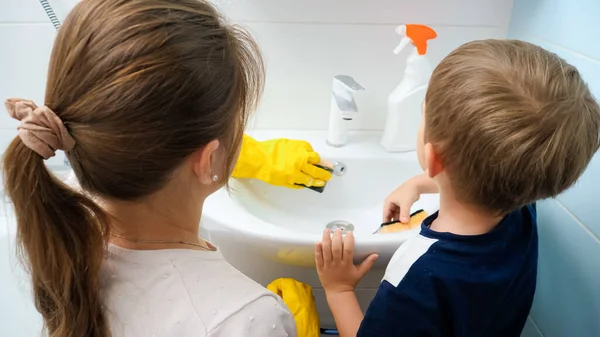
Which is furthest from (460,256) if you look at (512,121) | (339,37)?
(339,37)

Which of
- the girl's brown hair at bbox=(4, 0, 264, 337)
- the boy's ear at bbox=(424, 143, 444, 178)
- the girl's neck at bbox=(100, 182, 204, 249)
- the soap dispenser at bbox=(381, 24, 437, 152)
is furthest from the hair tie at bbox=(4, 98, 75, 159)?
the soap dispenser at bbox=(381, 24, 437, 152)

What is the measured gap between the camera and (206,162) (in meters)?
0.52

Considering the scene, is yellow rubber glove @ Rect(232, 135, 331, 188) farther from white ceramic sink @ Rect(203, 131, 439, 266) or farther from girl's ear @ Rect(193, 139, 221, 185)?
girl's ear @ Rect(193, 139, 221, 185)

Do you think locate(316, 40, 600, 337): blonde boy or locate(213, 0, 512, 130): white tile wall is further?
locate(213, 0, 512, 130): white tile wall

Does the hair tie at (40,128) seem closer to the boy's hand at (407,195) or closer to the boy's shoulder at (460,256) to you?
the boy's shoulder at (460,256)

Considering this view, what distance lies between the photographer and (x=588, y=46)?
2.44ft

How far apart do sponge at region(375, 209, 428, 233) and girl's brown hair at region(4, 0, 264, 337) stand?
0.37 metres

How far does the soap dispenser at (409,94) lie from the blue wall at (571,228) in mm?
213

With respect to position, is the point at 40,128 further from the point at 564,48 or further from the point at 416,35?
the point at 564,48

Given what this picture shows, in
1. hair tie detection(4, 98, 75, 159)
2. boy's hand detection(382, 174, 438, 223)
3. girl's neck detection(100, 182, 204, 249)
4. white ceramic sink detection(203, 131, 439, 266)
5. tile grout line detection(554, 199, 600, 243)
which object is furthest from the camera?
white ceramic sink detection(203, 131, 439, 266)

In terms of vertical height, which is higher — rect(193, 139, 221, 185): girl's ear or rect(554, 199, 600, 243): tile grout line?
rect(193, 139, 221, 185): girl's ear

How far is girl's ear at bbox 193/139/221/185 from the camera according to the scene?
0.51 m

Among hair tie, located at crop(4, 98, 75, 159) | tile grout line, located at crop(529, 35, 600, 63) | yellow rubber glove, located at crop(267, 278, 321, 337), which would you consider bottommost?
yellow rubber glove, located at crop(267, 278, 321, 337)

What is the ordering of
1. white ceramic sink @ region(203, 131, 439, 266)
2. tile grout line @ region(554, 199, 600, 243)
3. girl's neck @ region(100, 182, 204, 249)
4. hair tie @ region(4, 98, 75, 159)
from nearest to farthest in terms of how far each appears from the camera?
hair tie @ region(4, 98, 75, 159), girl's neck @ region(100, 182, 204, 249), tile grout line @ region(554, 199, 600, 243), white ceramic sink @ region(203, 131, 439, 266)
